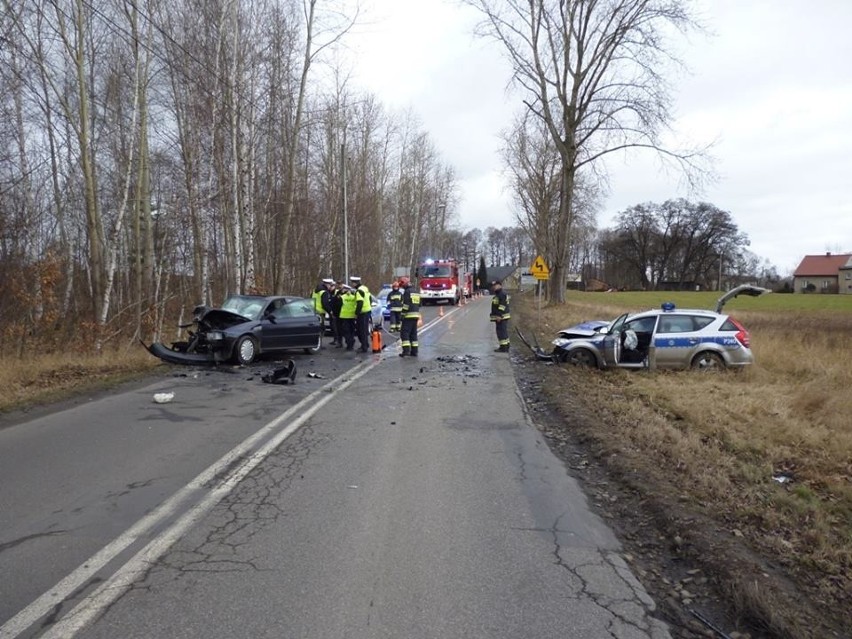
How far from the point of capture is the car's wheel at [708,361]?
12.4 meters

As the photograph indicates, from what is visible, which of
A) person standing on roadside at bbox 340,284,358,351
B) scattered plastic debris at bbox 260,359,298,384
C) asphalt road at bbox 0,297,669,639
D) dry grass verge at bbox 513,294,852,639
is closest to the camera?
asphalt road at bbox 0,297,669,639

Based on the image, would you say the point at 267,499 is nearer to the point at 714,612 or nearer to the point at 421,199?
the point at 714,612

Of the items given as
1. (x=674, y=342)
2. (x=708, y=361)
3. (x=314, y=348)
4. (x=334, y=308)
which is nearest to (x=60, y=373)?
(x=314, y=348)

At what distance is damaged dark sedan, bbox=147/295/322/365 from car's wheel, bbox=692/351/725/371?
870cm

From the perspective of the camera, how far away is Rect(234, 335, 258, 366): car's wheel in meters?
13.3

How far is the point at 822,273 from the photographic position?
356 feet

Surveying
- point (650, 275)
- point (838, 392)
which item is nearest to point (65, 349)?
point (838, 392)

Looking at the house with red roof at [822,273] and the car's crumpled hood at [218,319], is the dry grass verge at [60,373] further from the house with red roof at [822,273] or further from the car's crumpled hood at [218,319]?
the house with red roof at [822,273]

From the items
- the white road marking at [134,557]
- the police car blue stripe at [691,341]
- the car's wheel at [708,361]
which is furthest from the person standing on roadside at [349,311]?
the white road marking at [134,557]

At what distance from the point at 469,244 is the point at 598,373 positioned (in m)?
116

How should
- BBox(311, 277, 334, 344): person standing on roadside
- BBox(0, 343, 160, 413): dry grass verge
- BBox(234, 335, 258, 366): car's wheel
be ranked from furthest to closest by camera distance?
BBox(311, 277, 334, 344): person standing on roadside
BBox(234, 335, 258, 366): car's wheel
BBox(0, 343, 160, 413): dry grass verge

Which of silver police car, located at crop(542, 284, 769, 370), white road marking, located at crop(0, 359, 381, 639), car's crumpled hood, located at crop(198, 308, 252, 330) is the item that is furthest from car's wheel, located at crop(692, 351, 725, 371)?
car's crumpled hood, located at crop(198, 308, 252, 330)

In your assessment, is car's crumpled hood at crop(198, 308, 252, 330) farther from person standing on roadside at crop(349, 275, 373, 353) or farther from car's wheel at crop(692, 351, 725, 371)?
car's wheel at crop(692, 351, 725, 371)

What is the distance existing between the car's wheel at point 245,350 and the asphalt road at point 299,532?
15.8 ft
